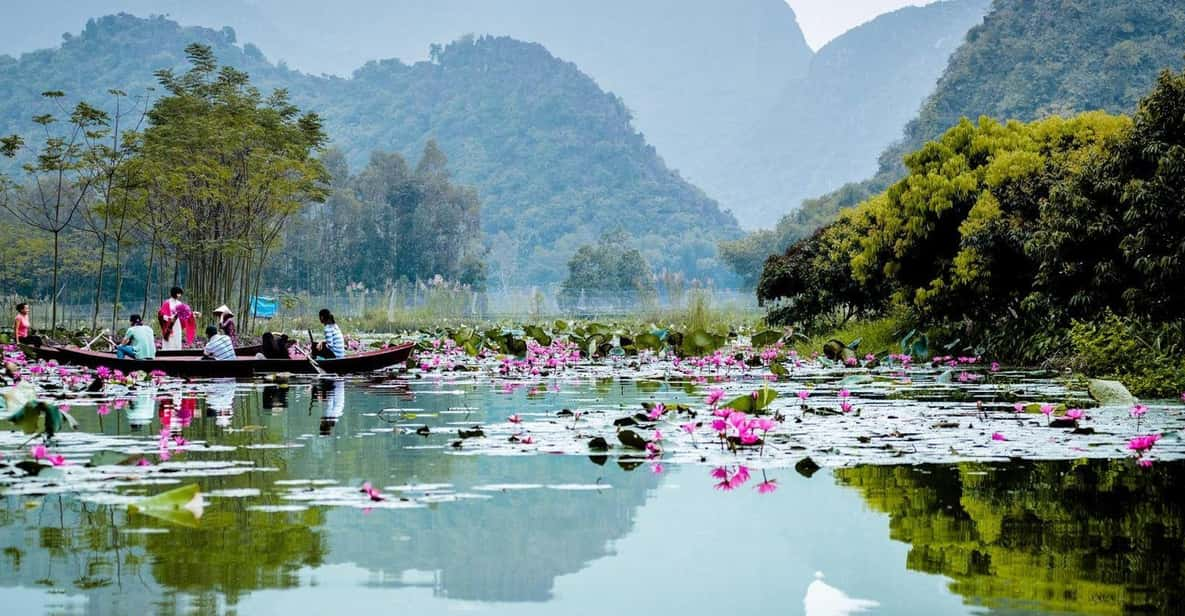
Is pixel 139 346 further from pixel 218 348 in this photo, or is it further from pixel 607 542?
pixel 607 542

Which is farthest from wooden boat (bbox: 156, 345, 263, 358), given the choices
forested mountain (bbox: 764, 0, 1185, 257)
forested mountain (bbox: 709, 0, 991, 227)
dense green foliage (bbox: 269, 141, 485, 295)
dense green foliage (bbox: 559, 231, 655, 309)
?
forested mountain (bbox: 709, 0, 991, 227)

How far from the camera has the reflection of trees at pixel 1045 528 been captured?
14.9 feet

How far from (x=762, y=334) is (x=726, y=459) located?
38.5ft

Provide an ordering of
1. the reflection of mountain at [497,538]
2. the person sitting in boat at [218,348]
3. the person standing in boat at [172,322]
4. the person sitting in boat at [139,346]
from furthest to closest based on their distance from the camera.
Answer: the person standing in boat at [172,322] → the person sitting in boat at [139,346] → the person sitting in boat at [218,348] → the reflection of mountain at [497,538]

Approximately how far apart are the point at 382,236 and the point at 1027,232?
72.4 metres

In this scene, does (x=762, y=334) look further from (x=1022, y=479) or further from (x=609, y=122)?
(x=609, y=122)

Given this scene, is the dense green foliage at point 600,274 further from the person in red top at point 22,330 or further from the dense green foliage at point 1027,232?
the person in red top at point 22,330

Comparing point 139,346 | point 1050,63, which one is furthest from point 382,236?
point 139,346

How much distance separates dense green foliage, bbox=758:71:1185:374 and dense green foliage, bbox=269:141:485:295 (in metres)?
61.5

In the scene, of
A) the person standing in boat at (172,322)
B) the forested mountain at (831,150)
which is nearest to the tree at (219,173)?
the person standing in boat at (172,322)

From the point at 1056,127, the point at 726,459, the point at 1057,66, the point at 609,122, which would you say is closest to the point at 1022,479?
the point at 726,459

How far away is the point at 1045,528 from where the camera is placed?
5.73m

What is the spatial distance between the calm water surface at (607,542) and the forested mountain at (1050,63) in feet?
204

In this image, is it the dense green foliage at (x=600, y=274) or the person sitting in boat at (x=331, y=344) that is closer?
the person sitting in boat at (x=331, y=344)
